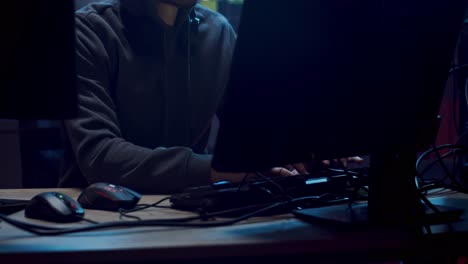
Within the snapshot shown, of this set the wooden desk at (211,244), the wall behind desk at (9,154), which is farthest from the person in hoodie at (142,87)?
the wall behind desk at (9,154)

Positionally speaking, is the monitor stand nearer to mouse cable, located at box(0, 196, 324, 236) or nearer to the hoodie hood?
mouse cable, located at box(0, 196, 324, 236)

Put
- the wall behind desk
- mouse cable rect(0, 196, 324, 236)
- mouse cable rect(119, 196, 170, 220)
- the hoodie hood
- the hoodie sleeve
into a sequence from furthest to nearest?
the wall behind desk < the hoodie hood < the hoodie sleeve < mouse cable rect(119, 196, 170, 220) < mouse cable rect(0, 196, 324, 236)

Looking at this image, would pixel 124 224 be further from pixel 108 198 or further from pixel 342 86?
pixel 342 86

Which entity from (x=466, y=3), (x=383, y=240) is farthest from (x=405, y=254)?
(x=466, y=3)

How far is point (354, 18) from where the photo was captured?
0.69 meters

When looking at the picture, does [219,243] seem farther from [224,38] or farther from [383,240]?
[224,38]

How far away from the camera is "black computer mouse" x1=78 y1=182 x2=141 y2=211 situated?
0.89 meters

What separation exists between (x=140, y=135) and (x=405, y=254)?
1000 mm

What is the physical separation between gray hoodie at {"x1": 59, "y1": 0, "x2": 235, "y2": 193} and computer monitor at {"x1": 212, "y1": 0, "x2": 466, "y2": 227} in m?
0.46

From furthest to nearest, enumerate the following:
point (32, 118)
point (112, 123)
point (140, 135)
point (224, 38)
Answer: point (224, 38) → point (140, 135) → point (112, 123) → point (32, 118)

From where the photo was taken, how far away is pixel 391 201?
2.38ft

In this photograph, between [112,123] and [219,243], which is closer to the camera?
[219,243]

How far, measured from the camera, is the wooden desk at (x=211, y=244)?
59cm

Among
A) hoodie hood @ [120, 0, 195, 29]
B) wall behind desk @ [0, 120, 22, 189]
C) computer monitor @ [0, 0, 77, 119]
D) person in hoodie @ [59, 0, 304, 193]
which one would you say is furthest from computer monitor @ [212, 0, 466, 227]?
wall behind desk @ [0, 120, 22, 189]
